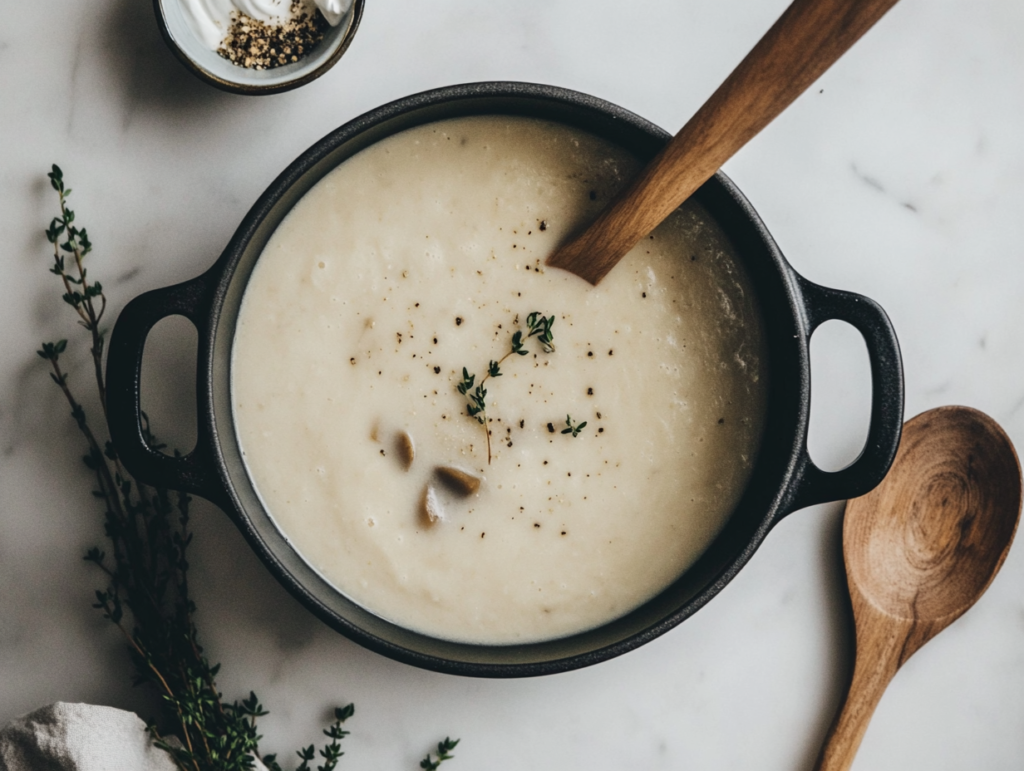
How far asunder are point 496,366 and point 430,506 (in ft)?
0.73

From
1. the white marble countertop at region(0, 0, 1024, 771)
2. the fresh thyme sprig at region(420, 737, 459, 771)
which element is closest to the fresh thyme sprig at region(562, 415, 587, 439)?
the white marble countertop at region(0, 0, 1024, 771)

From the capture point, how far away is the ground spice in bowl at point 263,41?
124cm

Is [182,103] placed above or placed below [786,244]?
above

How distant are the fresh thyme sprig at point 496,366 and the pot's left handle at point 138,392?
352 millimetres

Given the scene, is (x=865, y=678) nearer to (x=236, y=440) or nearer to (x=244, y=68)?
(x=236, y=440)

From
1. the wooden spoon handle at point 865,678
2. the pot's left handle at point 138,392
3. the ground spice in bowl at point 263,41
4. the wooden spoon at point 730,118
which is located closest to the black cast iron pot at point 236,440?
the pot's left handle at point 138,392

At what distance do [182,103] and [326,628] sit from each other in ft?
2.82

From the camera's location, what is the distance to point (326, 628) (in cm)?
133

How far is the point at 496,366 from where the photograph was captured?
45.8 inches

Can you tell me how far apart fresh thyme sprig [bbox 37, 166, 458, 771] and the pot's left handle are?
172 mm

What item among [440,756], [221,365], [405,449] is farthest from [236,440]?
[440,756]

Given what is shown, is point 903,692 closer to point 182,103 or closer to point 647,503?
point 647,503

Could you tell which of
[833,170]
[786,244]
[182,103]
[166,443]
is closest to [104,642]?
[166,443]

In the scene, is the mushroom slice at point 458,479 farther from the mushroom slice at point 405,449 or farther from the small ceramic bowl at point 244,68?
the small ceramic bowl at point 244,68
